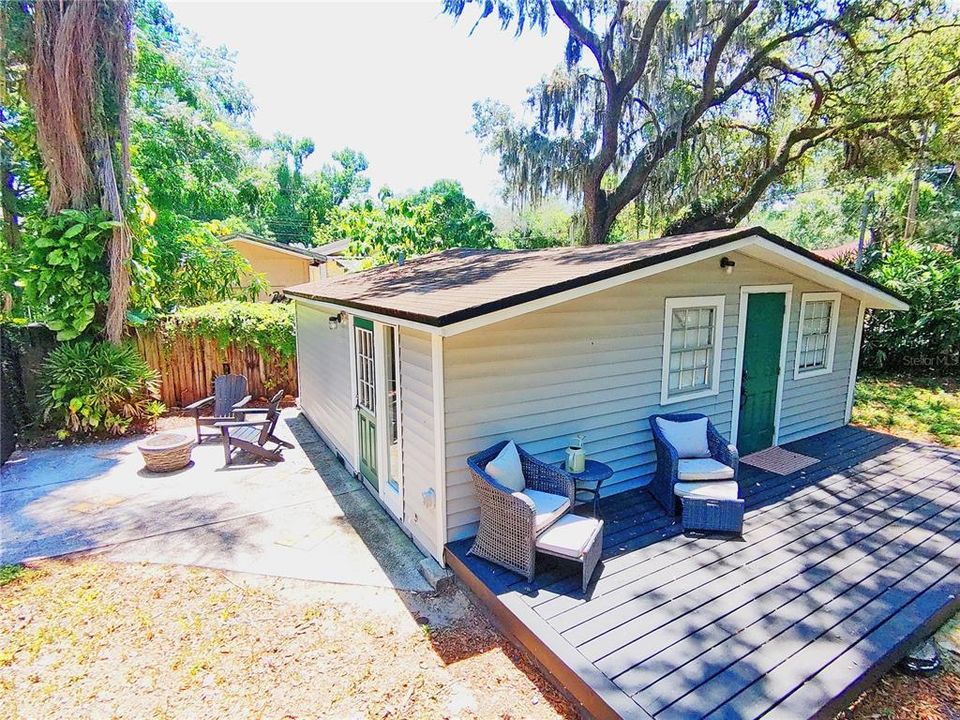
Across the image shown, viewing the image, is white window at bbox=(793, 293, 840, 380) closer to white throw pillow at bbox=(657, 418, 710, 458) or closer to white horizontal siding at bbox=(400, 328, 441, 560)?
white throw pillow at bbox=(657, 418, 710, 458)

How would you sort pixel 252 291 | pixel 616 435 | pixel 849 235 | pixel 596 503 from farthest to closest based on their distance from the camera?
pixel 849 235, pixel 252 291, pixel 616 435, pixel 596 503

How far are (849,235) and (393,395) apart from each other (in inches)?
1303

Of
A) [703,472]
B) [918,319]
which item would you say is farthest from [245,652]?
[918,319]

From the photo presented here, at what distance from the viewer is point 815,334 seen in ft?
22.9

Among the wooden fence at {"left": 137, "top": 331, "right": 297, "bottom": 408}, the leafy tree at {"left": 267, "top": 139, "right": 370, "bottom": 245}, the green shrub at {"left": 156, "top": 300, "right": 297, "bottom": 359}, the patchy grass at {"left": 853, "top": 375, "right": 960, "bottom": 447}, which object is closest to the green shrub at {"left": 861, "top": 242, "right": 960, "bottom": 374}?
the patchy grass at {"left": 853, "top": 375, "right": 960, "bottom": 447}

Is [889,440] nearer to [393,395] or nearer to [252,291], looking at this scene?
[393,395]

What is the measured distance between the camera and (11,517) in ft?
17.4

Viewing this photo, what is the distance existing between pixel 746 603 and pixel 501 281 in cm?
308

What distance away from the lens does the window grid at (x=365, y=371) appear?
547 cm

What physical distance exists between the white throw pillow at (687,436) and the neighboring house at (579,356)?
288 mm

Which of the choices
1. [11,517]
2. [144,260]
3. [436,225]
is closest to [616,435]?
[11,517]

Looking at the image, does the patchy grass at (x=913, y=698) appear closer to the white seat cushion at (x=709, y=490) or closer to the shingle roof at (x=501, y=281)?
the white seat cushion at (x=709, y=490)

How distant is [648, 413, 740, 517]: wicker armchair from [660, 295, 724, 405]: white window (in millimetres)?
380

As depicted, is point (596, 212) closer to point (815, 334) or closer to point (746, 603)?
point (815, 334)
